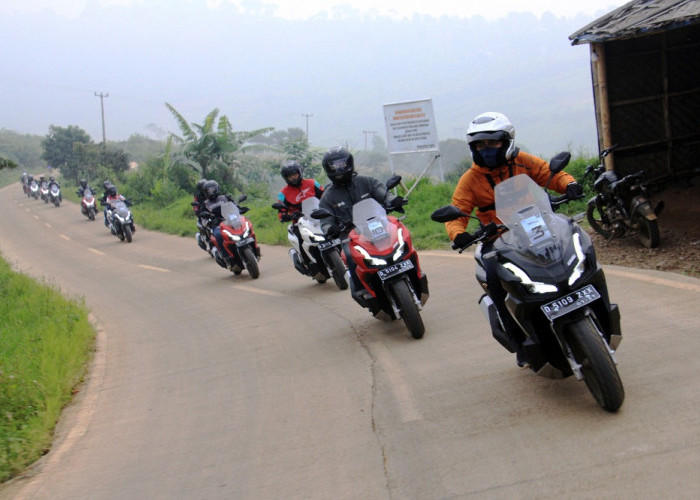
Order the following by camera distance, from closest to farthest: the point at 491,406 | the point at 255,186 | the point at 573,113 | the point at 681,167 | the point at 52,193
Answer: the point at 491,406 < the point at 681,167 < the point at 255,186 < the point at 52,193 < the point at 573,113

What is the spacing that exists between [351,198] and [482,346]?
3264 mm

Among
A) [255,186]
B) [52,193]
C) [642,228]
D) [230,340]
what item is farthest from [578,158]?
[52,193]

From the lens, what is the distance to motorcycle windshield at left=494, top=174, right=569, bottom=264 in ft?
15.3

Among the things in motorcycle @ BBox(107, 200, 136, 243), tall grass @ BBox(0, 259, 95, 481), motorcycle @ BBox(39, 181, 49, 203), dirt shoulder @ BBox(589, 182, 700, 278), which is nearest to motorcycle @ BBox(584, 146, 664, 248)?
dirt shoulder @ BBox(589, 182, 700, 278)

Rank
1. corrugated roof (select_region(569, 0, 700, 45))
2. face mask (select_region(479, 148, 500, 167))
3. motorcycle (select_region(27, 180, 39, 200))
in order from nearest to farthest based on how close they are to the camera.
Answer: face mask (select_region(479, 148, 500, 167))
corrugated roof (select_region(569, 0, 700, 45))
motorcycle (select_region(27, 180, 39, 200))

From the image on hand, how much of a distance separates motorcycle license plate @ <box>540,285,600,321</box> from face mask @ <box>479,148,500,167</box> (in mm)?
1357

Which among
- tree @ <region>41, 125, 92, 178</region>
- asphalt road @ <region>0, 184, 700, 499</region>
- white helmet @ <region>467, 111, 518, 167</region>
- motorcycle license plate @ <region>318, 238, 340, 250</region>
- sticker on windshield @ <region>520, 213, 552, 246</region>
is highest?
tree @ <region>41, 125, 92, 178</region>

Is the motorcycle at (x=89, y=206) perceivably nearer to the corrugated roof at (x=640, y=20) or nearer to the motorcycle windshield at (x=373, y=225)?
the corrugated roof at (x=640, y=20)

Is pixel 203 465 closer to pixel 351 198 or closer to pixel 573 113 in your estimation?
pixel 351 198

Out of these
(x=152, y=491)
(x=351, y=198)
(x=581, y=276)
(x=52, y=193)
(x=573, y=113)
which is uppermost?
(x=573, y=113)

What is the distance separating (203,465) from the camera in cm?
514

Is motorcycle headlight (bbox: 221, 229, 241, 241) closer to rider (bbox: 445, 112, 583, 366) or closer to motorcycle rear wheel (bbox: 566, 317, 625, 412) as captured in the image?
rider (bbox: 445, 112, 583, 366)

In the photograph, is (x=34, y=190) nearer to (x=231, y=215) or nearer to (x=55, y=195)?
(x=55, y=195)

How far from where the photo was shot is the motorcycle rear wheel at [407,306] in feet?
24.1
